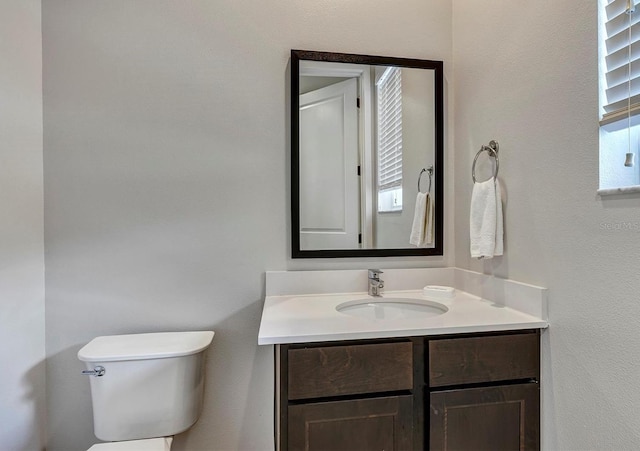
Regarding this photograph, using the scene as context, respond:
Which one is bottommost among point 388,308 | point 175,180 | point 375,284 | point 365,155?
point 388,308

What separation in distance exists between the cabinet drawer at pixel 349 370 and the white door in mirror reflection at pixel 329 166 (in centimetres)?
61

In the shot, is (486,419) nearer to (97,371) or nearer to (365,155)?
(365,155)

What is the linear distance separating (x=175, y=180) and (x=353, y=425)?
1.18 metres

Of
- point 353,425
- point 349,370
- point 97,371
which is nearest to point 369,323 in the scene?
point 349,370

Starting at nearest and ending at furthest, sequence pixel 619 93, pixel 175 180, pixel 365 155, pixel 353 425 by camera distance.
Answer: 1. pixel 619 93
2. pixel 353 425
3. pixel 175 180
4. pixel 365 155

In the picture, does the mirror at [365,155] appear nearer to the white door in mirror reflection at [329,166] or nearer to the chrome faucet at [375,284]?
the white door in mirror reflection at [329,166]

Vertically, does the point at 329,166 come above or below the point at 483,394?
above

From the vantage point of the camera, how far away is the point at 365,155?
159 centimetres

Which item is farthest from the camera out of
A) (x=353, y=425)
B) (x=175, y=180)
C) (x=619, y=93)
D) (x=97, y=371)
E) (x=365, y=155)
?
(x=365, y=155)

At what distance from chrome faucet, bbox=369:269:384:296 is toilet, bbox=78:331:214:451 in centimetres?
76

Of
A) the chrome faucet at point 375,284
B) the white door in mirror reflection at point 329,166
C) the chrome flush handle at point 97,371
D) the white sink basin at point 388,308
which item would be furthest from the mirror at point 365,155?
the chrome flush handle at point 97,371

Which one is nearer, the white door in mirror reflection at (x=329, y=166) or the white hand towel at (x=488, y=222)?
the white hand towel at (x=488, y=222)

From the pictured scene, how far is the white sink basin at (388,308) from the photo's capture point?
57.9 inches

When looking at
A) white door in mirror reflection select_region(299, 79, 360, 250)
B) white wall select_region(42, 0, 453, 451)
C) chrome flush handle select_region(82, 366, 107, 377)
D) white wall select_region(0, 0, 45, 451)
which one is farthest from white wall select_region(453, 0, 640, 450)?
white wall select_region(0, 0, 45, 451)
